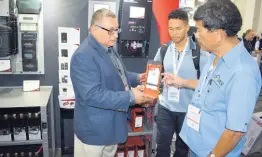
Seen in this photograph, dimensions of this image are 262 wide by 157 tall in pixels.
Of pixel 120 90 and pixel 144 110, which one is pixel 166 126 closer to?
pixel 144 110

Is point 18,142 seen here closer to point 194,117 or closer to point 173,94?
point 173,94

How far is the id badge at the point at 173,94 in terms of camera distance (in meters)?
2.06

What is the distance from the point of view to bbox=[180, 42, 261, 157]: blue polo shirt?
1.08 m

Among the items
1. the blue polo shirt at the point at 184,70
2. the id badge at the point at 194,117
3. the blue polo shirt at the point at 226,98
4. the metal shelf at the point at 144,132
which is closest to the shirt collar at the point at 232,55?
the blue polo shirt at the point at 226,98

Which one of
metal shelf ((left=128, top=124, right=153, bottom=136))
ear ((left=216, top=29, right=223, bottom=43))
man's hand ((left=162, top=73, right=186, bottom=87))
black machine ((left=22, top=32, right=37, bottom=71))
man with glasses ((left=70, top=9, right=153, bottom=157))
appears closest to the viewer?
ear ((left=216, top=29, right=223, bottom=43))

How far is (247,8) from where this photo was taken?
7164 mm

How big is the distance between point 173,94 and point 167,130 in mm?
388

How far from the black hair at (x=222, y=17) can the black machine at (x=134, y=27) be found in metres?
1.51

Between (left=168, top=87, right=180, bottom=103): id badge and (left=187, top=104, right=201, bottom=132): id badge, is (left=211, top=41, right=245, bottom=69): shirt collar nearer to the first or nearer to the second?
Answer: (left=187, top=104, right=201, bottom=132): id badge

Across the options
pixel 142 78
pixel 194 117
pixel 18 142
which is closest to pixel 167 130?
pixel 142 78

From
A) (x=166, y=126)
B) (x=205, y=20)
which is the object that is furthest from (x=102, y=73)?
(x=166, y=126)

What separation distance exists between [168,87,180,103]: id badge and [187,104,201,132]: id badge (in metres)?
0.64

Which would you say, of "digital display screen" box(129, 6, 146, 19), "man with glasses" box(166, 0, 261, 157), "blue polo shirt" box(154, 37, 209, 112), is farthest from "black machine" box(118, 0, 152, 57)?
"man with glasses" box(166, 0, 261, 157)

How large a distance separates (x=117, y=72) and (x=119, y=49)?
114 centimetres
